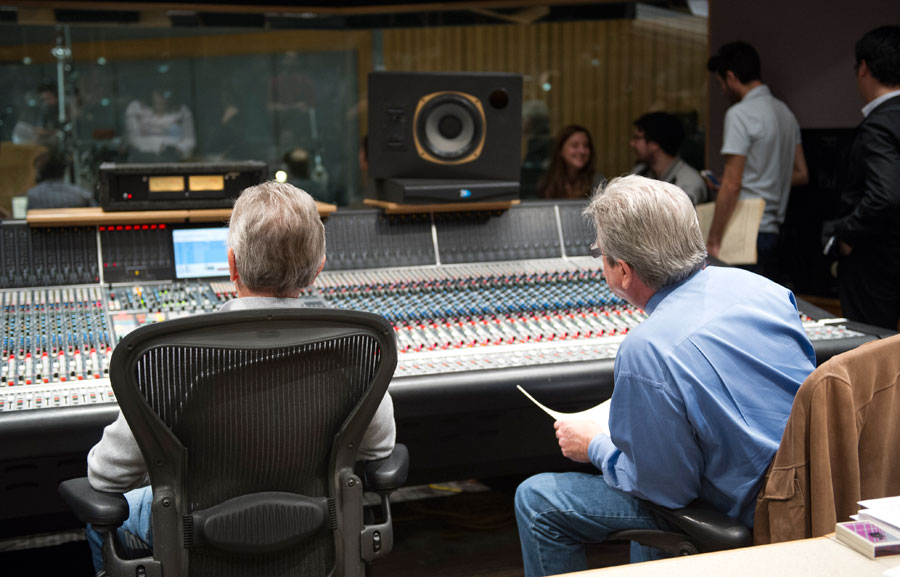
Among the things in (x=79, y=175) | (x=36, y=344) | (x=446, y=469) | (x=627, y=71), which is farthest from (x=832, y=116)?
(x=79, y=175)

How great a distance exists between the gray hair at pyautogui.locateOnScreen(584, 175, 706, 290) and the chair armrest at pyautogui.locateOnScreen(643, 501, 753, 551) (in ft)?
1.49

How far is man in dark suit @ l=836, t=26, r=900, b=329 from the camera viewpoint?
3.35 m

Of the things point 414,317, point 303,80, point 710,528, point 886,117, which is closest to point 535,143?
point 303,80

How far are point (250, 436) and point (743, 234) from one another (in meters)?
2.61

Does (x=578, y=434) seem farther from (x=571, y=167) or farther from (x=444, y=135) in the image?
(x=571, y=167)

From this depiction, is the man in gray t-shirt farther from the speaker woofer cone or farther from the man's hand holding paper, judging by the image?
the man's hand holding paper

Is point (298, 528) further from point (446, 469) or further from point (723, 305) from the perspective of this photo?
point (446, 469)

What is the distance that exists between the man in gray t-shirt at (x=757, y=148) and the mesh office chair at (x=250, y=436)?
2913 millimetres

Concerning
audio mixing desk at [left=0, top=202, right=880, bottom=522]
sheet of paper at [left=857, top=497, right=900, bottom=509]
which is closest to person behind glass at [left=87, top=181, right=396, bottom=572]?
audio mixing desk at [left=0, top=202, right=880, bottom=522]

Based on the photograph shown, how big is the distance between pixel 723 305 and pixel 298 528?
933mm

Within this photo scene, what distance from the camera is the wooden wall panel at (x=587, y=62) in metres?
6.69

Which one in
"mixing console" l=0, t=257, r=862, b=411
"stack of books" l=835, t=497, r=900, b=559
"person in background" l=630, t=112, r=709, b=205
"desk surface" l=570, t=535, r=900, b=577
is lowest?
"desk surface" l=570, t=535, r=900, b=577

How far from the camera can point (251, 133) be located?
6898 mm

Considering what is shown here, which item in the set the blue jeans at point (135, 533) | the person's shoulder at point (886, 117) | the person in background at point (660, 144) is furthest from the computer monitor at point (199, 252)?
the person's shoulder at point (886, 117)
